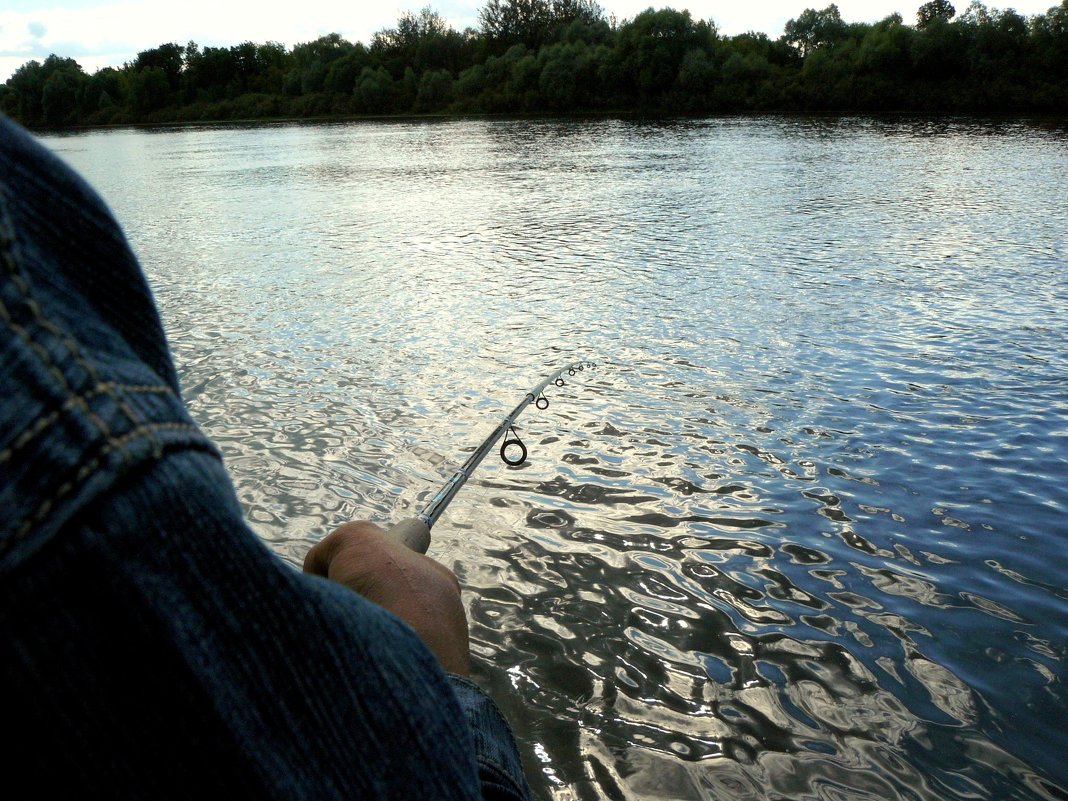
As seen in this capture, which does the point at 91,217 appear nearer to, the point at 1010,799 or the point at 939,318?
the point at 1010,799

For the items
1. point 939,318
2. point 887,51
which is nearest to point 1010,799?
point 939,318

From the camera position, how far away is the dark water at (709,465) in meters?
3.67

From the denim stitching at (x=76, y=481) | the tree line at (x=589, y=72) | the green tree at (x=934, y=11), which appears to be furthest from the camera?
the green tree at (x=934, y=11)

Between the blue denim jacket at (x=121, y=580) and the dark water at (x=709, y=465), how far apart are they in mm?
2986

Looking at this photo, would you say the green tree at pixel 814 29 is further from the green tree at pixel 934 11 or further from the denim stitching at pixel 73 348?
the denim stitching at pixel 73 348

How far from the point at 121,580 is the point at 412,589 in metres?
1.31

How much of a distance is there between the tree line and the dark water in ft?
156

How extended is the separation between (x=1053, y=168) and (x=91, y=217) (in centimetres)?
2754

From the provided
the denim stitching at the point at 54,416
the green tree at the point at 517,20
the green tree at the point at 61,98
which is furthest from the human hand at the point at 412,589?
the green tree at the point at 517,20

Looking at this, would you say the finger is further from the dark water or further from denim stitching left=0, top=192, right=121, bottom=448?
the dark water

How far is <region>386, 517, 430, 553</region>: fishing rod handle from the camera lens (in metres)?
2.78

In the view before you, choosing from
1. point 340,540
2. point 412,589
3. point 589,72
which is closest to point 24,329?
point 412,589

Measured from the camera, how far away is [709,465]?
6.11m

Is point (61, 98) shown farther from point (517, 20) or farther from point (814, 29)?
point (814, 29)
